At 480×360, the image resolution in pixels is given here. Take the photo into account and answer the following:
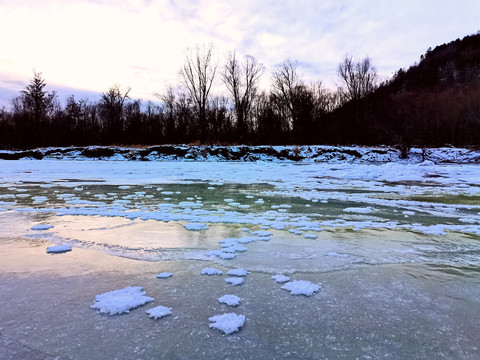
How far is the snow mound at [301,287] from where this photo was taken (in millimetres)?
2145

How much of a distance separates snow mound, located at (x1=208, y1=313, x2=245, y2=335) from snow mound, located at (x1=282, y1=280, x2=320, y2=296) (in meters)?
0.53

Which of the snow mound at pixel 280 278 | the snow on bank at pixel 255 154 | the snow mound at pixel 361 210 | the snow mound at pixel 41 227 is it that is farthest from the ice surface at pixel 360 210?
the snow on bank at pixel 255 154

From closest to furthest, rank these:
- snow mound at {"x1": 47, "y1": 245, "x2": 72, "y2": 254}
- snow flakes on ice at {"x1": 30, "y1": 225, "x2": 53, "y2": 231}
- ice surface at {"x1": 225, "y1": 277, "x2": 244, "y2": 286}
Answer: ice surface at {"x1": 225, "y1": 277, "x2": 244, "y2": 286} → snow mound at {"x1": 47, "y1": 245, "x2": 72, "y2": 254} → snow flakes on ice at {"x1": 30, "y1": 225, "x2": 53, "y2": 231}

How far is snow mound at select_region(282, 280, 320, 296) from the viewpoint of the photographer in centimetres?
214

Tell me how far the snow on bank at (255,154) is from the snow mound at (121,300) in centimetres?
2004

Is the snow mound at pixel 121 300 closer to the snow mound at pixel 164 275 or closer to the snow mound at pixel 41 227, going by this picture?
the snow mound at pixel 164 275

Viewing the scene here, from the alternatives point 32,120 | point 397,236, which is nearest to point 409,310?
point 397,236

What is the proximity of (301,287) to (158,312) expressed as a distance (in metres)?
1.00

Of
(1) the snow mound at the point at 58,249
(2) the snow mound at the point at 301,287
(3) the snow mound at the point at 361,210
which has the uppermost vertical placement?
(2) the snow mound at the point at 301,287

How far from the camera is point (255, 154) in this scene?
22.7 metres

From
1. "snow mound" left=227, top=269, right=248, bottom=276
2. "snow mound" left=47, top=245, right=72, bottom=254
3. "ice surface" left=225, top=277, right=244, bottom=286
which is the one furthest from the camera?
"snow mound" left=47, top=245, right=72, bottom=254

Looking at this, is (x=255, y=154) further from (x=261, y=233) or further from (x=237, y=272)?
(x=237, y=272)

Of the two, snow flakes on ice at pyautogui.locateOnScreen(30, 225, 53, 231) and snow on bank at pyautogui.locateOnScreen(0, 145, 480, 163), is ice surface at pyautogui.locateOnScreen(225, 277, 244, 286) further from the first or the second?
snow on bank at pyautogui.locateOnScreen(0, 145, 480, 163)

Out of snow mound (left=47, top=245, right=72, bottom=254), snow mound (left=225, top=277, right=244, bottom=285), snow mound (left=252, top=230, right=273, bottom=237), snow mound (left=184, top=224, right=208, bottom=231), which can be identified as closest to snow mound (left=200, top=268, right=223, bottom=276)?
snow mound (left=225, top=277, right=244, bottom=285)
